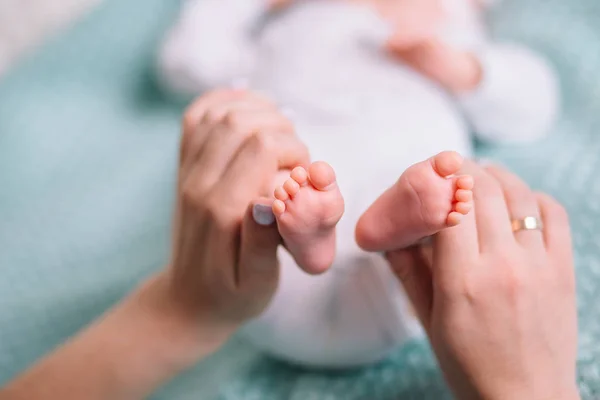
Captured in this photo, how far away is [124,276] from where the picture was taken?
2.58ft

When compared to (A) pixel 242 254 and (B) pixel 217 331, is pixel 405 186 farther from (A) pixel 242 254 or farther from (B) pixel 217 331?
(B) pixel 217 331

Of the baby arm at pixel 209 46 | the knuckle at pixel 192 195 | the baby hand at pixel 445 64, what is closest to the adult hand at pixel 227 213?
the knuckle at pixel 192 195

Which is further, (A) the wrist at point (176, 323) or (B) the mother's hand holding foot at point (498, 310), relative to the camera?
(A) the wrist at point (176, 323)

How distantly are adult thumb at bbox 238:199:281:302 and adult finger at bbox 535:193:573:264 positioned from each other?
0.72ft

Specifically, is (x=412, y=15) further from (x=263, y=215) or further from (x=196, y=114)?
(x=263, y=215)

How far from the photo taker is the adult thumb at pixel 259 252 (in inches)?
16.8

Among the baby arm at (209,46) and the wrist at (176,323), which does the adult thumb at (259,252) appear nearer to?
the wrist at (176,323)

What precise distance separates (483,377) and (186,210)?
27cm

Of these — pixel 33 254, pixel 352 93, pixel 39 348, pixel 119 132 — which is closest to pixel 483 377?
pixel 352 93

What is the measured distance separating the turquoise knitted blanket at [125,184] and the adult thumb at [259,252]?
0.17 meters

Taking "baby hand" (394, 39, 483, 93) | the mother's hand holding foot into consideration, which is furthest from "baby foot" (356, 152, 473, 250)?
"baby hand" (394, 39, 483, 93)

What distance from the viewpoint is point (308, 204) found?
0.38 m

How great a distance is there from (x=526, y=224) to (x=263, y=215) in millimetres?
212

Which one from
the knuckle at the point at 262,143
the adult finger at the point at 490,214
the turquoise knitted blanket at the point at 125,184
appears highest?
the knuckle at the point at 262,143
